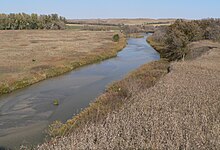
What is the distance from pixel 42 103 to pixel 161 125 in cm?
1373

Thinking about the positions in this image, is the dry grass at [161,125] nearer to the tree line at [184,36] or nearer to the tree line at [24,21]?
the tree line at [184,36]

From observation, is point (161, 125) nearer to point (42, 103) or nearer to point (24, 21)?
point (42, 103)

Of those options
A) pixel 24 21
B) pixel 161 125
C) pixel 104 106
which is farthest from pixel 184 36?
pixel 24 21

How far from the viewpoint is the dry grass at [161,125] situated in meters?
A: 10.4

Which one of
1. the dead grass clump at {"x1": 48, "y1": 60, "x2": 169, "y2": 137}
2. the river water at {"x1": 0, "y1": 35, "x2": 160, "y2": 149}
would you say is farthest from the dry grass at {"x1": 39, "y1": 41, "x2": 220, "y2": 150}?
the river water at {"x1": 0, "y1": 35, "x2": 160, "y2": 149}

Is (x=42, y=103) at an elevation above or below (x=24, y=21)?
below

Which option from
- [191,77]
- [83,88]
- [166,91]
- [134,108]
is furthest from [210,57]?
[134,108]

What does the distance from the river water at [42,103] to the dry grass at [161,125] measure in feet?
16.7

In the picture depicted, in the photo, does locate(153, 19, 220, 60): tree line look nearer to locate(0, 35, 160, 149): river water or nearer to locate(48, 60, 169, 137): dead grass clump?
locate(0, 35, 160, 149): river water

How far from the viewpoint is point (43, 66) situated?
37969 millimetres

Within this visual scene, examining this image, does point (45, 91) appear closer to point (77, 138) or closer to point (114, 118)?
point (114, 118)

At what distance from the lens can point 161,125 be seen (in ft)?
40.6

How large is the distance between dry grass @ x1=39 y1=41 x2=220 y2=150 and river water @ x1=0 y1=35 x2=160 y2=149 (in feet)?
16.7

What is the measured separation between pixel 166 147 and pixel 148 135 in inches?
51.6
